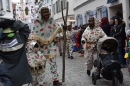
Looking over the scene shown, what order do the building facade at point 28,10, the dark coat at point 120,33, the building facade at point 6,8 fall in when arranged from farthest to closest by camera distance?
the building facade at point 28,10
the building facade at point 6,8
the dark coat at point 120,33

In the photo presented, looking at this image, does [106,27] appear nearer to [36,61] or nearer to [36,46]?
[36,46]

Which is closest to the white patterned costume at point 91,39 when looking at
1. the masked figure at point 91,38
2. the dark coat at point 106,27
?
the masked figure at point 91,38

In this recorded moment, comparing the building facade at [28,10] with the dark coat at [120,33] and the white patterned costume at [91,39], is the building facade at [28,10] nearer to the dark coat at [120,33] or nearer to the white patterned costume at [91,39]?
the dark coat at [120,33]

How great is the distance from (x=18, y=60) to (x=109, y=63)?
7.88 feet

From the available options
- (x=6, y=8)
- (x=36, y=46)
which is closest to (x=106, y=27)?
(x=36, y=46)

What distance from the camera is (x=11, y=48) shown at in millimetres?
4906

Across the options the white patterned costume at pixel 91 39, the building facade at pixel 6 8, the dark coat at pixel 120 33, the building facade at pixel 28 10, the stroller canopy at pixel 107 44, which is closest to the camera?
the stroller canopy at pixel 107 44

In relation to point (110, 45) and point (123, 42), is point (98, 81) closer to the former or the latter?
point (110, 45)

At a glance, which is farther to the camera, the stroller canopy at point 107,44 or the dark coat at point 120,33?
the dark coat at point 120,33

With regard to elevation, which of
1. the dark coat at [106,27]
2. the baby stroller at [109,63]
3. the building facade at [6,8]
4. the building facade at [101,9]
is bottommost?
the baby stroller at [109,63]

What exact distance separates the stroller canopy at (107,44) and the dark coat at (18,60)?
2.46 metres

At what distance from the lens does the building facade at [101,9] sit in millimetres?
13689

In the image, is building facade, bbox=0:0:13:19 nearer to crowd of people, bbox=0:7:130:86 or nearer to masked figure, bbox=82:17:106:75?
crowd of people, bbox=0:7:130:86

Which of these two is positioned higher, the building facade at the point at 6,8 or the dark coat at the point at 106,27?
the building facade at the point at 6,8
